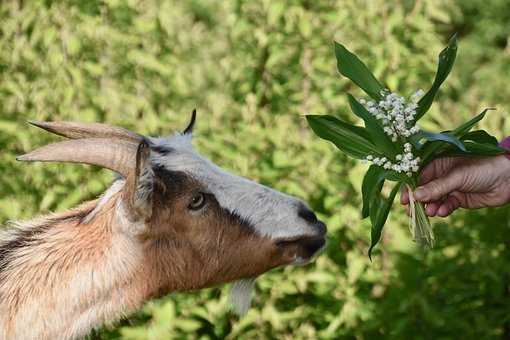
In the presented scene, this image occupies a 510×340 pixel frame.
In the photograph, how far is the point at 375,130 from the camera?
3.56 metres

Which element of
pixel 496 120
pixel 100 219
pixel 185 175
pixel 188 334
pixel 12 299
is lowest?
pixel 188 334

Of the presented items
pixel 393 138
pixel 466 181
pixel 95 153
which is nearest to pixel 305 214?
pixel 393 138

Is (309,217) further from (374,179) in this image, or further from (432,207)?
(432,207)

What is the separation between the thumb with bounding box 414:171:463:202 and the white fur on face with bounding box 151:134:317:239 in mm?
559

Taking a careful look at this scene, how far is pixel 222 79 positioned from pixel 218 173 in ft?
9.02

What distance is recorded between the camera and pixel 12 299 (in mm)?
3811

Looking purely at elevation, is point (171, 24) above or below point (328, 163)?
above

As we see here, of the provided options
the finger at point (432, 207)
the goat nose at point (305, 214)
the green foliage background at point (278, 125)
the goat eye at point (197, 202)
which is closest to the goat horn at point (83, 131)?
the goat eye at point (197, 202)

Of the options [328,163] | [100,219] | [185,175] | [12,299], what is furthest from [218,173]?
[328,163]

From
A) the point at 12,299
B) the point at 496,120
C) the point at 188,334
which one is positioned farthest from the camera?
the point at 496,120

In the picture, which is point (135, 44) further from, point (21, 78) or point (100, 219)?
point (100, 219)

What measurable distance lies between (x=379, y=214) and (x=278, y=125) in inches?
91.7

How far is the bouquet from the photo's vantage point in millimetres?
3531

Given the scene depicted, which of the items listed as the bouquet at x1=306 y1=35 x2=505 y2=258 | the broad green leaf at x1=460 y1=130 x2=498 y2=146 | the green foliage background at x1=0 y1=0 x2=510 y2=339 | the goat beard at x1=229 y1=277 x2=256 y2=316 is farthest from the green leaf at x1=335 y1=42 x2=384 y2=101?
the green foliage background at x1=0 y1=0 x2=510 y2=339
